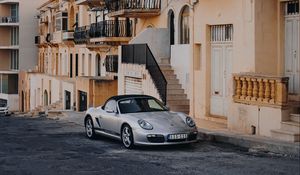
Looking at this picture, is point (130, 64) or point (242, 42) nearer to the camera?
point (242, 42)

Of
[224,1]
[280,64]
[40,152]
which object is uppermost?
[224,1]

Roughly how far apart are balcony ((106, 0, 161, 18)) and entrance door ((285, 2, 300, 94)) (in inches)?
440

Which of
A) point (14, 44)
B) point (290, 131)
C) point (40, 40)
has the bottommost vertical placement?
point (290, 131)

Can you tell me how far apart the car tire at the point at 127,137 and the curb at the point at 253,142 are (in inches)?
98.4

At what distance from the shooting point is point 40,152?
652 inches

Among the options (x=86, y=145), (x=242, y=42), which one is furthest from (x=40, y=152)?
(x=242, y=42)

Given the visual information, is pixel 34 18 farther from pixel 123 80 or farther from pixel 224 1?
pixel 224 1

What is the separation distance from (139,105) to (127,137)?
1523mm

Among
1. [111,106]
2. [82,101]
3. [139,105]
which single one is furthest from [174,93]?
[82,101]

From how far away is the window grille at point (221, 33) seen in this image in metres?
22.6

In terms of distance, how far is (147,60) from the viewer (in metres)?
26.8

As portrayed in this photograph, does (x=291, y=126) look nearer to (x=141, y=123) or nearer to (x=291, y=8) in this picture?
(x=141, y=123)

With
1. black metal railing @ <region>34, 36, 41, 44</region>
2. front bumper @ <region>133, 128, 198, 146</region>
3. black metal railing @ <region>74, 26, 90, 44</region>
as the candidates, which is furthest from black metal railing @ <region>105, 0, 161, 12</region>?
black metal railing @ <region>34, 36, 41, 44</region>

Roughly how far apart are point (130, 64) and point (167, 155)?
1388 centimetres
